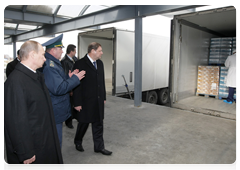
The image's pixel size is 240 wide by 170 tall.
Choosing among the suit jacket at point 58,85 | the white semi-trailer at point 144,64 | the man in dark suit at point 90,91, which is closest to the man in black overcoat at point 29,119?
the suit jacket at point 58,85

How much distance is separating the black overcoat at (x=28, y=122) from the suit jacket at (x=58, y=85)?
0.38 metres

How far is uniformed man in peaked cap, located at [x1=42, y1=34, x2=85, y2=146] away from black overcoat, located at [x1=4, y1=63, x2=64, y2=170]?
15.0 inches

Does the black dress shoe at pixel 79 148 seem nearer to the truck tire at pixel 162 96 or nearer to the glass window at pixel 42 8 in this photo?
the truck tire at pixel 162 96

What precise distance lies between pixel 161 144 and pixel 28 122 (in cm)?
263

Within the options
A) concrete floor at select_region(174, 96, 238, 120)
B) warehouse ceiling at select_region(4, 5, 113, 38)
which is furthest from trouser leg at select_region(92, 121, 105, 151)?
warehouse ceiling at select_region(4, 5, 113, 38)

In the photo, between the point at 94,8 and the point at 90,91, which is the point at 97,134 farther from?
the point at 94,8

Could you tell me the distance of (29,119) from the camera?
1.70 metres

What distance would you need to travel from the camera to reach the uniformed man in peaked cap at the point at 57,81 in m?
2.25

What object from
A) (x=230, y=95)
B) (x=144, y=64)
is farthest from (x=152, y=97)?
(x=230, y=95)

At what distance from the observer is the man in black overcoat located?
1.61m

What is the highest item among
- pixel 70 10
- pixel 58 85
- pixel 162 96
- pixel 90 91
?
pixel 70 10

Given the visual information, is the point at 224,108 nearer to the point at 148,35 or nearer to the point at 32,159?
the point at 148,35

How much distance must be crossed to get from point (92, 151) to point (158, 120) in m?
2.23

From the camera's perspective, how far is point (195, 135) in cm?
406
